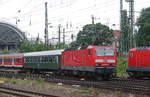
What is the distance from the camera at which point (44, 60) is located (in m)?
39.4

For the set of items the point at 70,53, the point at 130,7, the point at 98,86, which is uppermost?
the point at 130,7

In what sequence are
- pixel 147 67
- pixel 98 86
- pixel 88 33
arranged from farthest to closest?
pixel 88 33 < pixel 147 67 < pixel 98 86

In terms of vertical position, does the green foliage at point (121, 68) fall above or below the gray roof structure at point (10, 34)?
below

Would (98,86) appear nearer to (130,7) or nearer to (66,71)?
(66,71)

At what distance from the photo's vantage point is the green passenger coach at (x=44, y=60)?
36.3 meters

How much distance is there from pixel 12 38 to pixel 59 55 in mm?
85763

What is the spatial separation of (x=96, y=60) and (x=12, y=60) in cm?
→ 2683

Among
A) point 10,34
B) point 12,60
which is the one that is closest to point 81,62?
point 12,60

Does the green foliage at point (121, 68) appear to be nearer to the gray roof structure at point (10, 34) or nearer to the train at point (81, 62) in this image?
the train at point (81, 62)

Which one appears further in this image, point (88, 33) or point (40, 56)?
point (88, 33)

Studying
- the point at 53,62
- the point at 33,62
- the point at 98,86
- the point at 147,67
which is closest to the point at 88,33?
the point at 33,62

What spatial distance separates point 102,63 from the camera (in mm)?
28781

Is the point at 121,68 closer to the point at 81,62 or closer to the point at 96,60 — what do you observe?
the point at 81,62

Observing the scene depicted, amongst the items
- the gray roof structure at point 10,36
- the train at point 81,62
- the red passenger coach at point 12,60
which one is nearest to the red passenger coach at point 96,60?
the train at point 81,62
